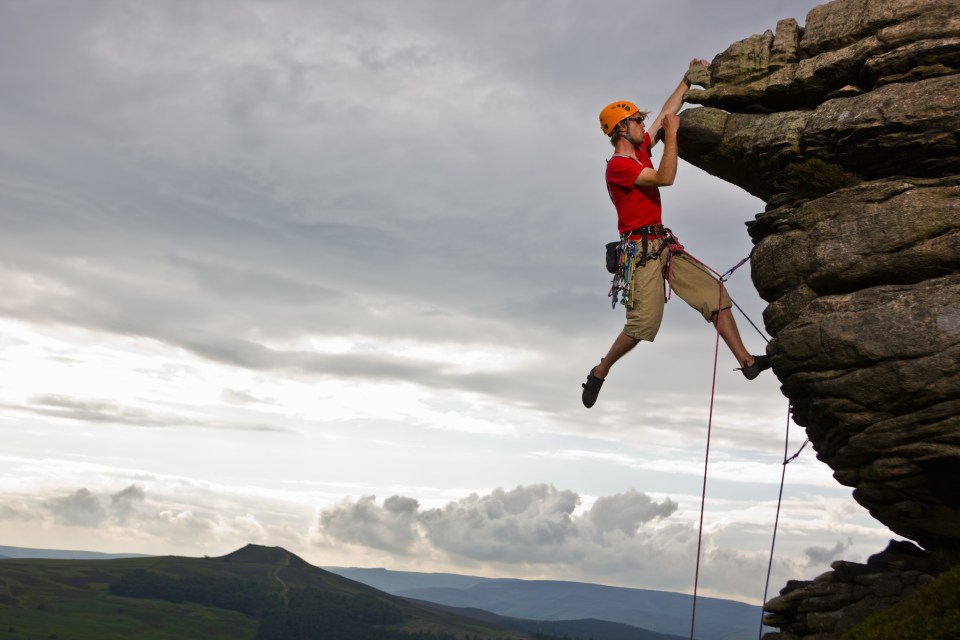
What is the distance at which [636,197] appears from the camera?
15.7 m

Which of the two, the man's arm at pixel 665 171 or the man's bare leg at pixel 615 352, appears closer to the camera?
the man's arm at pixel 665 171

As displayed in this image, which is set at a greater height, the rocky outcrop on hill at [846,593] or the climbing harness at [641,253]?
the climbing harness at [641,253]

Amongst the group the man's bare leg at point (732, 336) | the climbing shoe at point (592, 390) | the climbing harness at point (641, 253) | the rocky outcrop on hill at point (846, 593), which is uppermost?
the climbing harness at point (641, 253)

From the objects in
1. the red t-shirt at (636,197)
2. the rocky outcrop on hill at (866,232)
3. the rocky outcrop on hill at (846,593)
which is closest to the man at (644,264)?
the red t-shirt at (636,197)

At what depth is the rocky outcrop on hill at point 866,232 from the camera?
44.7 feet

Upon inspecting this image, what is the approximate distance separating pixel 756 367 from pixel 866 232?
320 centimetres

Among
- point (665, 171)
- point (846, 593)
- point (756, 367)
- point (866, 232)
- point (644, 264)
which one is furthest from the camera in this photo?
point (644, 264)

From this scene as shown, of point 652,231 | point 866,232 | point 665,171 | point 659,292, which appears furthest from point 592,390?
point 866,232

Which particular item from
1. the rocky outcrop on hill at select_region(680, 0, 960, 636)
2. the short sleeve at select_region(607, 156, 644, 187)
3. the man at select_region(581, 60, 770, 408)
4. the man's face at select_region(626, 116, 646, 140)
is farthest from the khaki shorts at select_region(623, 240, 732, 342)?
the man's face at select_region(626, 116, 646, 140)

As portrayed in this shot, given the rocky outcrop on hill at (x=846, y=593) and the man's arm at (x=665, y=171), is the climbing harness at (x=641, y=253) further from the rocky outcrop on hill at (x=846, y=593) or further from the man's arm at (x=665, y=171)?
the rocky outcrop on hill at (x=846, y=593)

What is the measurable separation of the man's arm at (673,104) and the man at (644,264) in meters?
0.37

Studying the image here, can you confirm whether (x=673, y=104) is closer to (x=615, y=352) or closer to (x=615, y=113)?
(x=615, y=113)

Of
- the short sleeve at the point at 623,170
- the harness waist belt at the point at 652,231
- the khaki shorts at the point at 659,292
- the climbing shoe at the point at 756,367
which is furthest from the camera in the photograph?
the harness waist belt at the point at 652,231

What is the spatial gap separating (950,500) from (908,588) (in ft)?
6.02
